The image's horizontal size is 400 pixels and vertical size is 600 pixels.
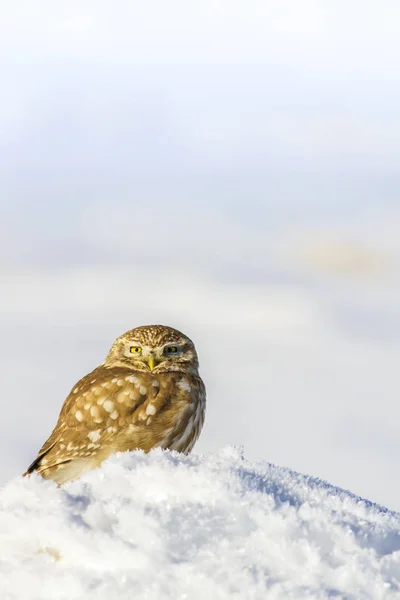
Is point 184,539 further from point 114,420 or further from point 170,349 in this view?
point 170,349

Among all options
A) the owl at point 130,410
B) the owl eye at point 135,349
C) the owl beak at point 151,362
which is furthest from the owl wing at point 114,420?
the owl eye at point 135,349

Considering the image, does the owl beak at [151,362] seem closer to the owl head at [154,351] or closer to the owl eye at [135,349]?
the owl head at [154,351]

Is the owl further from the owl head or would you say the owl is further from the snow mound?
the snow mound

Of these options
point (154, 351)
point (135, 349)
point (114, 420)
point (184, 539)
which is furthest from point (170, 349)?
point (184, 539)

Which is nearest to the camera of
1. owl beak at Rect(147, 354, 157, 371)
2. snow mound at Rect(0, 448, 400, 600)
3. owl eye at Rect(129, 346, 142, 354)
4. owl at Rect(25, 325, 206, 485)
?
snow mound at Rect(0, 448, 400, 600)

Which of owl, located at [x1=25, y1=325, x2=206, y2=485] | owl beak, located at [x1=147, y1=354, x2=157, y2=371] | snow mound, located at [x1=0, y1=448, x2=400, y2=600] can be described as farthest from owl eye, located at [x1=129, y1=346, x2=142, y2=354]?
snow mound, located at [x1=0, y1=448, x2=400, y2=600]
